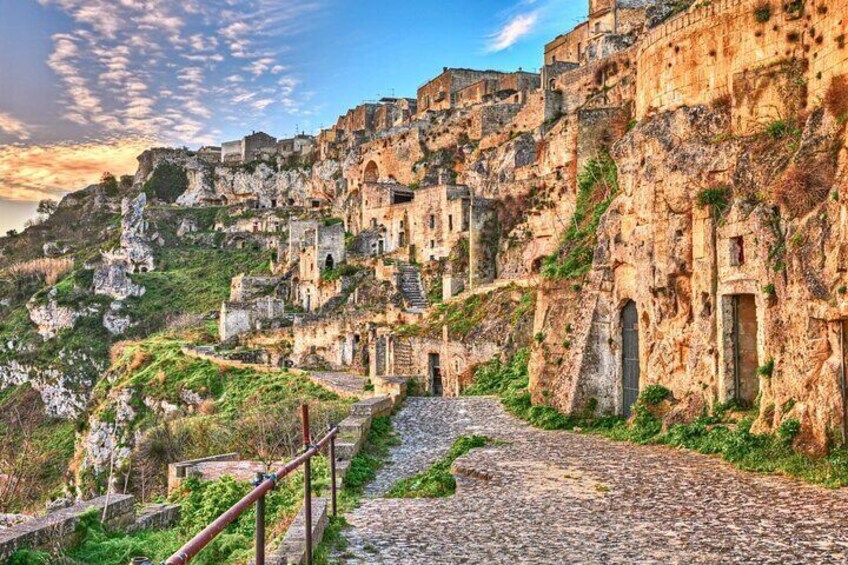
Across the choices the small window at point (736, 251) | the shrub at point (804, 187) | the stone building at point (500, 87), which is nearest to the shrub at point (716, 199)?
A: the small window at point (736, 251)

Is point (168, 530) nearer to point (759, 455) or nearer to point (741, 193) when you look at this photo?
point (759, 455)

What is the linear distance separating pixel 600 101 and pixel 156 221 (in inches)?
2832

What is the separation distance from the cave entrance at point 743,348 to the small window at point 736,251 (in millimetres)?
713

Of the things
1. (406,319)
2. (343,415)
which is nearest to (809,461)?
(343,415)

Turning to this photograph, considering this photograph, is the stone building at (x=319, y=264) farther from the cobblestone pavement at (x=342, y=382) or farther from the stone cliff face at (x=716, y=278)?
the stone cliff face at (x=716, y=278)

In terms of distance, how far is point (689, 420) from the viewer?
17.7 meters

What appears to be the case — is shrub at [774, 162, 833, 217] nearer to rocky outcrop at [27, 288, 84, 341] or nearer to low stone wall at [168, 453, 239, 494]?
low stone wall at [168, 453, 239, 494]

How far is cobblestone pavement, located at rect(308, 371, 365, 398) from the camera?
3406cm

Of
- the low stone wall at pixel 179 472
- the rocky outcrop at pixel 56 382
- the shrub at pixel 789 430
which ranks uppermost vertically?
the shrub at pixel 789 430

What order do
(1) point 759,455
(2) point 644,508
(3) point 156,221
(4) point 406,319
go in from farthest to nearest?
(3) point 156,221 → (4) point 406,319 → (1) point 759,455 → (2) point 644,508

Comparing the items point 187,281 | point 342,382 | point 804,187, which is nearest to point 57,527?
point 804,187

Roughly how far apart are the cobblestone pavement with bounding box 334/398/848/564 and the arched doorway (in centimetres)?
406

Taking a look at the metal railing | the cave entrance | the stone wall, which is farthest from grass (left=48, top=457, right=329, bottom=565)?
the stone wall

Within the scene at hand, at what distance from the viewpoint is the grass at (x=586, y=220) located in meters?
24.8
